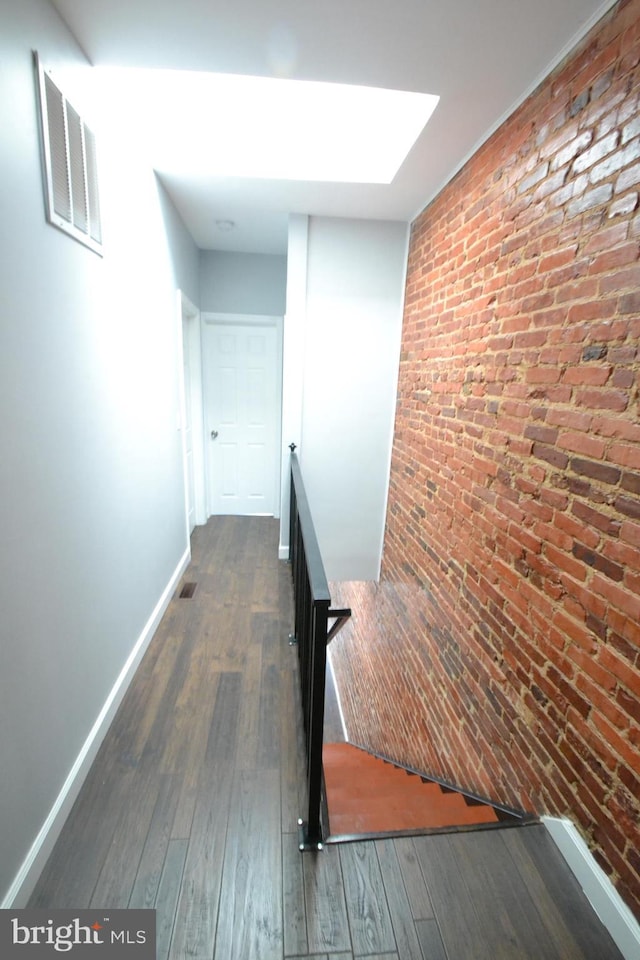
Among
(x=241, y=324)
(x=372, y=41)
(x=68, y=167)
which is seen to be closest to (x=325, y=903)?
(x=68, y=167)

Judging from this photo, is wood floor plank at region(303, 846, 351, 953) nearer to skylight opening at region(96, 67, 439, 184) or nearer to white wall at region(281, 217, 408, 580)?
white wall at region(281, 217, 408, 580)

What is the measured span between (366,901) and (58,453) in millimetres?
1635

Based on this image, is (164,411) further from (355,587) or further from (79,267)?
(355,587)

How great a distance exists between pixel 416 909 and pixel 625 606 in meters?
1.02

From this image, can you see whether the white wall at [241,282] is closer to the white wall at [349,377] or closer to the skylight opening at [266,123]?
the white wall at [349,377]

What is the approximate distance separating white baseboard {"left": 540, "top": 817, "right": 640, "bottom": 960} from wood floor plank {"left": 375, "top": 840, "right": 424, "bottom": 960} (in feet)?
1.64

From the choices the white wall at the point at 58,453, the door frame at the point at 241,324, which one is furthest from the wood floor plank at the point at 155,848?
the door frame at the point at 241,324

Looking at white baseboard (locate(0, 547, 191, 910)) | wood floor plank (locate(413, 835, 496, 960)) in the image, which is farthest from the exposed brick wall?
white baseboard (locate(0, 547, 191, 910))

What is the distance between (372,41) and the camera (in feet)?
4.27

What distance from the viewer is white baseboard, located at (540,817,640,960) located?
1.01 m

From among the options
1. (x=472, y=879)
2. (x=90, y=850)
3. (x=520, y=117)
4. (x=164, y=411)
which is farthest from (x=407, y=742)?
Result: (x=520, y=117)

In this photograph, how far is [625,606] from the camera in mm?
1018

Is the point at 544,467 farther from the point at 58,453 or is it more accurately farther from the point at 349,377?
the point at 349,377

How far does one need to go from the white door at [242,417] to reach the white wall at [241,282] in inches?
7.3
